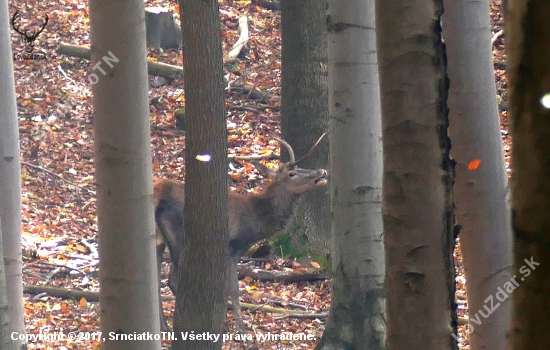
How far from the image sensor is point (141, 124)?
394cm

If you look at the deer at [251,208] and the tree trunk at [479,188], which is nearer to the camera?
the tree trunk at [479,188]

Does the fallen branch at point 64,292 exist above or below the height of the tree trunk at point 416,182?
below

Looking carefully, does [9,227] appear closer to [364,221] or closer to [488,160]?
[364,221]

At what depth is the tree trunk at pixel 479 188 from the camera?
155 inches

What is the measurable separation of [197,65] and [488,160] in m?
2.76

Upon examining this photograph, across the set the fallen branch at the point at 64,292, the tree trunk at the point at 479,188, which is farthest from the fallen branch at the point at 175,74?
the tree trunk at the point at 479,188

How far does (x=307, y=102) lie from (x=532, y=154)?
8803mm

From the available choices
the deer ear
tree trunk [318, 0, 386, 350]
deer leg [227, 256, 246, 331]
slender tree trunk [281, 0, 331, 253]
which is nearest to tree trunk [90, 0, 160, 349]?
tree trunk [318, 0, 386, 350]

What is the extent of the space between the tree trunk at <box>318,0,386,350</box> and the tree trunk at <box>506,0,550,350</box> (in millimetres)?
4546

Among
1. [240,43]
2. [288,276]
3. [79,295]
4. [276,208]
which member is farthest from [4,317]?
[240,43]

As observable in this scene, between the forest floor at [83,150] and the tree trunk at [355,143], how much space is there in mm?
1698

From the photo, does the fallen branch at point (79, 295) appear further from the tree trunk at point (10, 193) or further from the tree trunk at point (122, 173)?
the tree trunk at point (122, 173)

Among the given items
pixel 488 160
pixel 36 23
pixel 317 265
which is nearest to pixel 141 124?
pixel 488 160

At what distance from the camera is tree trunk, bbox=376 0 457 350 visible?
2.56 metres
